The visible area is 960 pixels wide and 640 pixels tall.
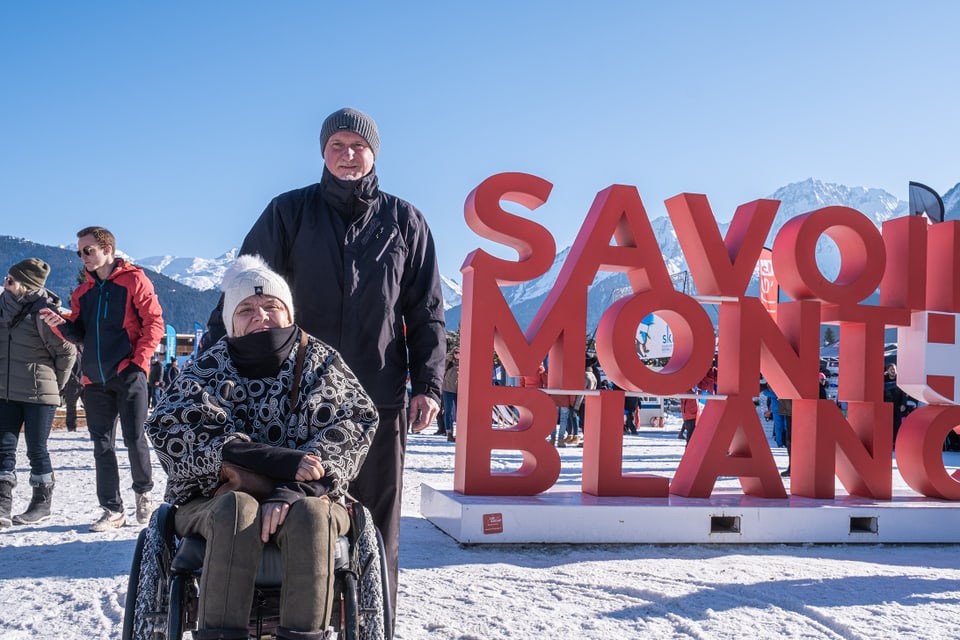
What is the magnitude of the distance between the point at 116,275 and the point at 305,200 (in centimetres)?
294

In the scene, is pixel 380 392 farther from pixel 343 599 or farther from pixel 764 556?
pixel 764 556

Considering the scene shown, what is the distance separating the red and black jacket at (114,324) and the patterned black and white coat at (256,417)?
9.85 feet

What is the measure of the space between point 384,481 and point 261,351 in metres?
0.78

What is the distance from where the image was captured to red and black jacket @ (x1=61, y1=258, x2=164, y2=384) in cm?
555

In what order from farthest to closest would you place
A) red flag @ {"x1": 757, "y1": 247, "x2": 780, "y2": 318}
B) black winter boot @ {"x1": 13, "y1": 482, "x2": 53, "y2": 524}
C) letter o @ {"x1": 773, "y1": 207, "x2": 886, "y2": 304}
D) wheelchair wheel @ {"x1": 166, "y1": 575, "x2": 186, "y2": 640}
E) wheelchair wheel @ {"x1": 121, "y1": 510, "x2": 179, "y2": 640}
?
red flag @ {"x1": 757, "y1": 247, "x2": 780, "y2": 318}, letter o @ {"x1": 773, "y1": 207, "x2": 886, "y2": 304}, black winter boot @ {"x1": 13, "y1": 482, "x2": 53, "y2": 524}, wheelchair wheel @ {"x1": 121, "y1": 510, "x2": 179, "y2": 640}, wheelchair wheel @ {"x1": 166, "y1": 575, "x2": 186, "y2": 640}

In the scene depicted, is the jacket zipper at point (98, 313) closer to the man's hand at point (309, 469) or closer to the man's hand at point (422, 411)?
the man's hand at point (422, 411)

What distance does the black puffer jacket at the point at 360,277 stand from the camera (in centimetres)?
325

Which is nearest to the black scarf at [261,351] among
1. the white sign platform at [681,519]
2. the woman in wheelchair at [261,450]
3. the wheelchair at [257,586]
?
the woman in wheelchair at [261,450]

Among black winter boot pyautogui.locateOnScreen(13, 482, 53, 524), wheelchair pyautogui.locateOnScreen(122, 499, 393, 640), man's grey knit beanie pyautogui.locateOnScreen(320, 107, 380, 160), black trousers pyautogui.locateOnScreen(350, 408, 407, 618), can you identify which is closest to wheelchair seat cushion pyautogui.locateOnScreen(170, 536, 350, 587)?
wheelchair pyautogui.locateOnScreen(122, 499, 393, 640)

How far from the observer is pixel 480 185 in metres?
6.72

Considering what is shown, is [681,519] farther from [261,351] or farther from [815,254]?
[261,351]

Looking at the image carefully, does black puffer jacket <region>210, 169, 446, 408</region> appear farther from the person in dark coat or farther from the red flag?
the red flag

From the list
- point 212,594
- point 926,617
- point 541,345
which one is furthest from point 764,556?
point 212,594

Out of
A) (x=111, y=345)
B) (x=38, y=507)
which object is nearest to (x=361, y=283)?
(x=111, y=345)
